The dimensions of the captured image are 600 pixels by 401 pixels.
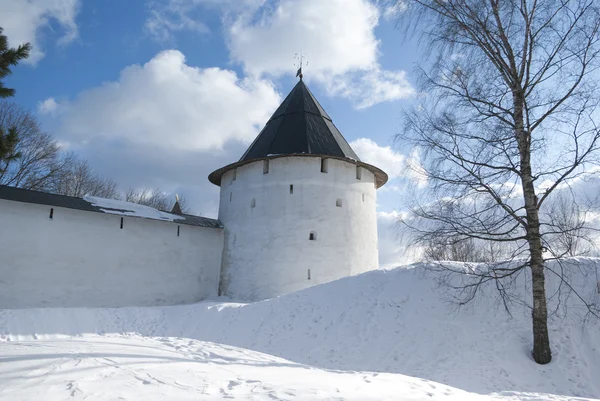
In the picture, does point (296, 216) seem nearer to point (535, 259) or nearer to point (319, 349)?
point (319, 349)

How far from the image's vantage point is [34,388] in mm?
3383

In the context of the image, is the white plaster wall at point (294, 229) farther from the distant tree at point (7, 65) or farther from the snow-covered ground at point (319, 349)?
the distant tree at point (7, 65)

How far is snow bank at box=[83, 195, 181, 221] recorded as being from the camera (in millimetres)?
13047

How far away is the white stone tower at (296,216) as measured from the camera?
554 inches

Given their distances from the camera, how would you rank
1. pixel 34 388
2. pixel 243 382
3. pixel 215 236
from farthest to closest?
pixel 215 236 < pixel 243 382 < pixel 34 388

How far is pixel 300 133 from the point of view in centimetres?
1588

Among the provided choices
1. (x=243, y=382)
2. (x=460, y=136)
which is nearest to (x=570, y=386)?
(x=460, y=136)

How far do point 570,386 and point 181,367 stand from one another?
5.44 m

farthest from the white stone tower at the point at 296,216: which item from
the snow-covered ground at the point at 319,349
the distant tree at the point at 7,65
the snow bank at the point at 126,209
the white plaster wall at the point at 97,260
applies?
the distant tree at the point at 7,65

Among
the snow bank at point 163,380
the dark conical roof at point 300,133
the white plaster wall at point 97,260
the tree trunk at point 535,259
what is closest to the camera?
the snow bank at point 163,380

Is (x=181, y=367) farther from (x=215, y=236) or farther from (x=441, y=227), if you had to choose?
(x=215, y=236)

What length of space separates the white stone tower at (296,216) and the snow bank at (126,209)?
2.49 m

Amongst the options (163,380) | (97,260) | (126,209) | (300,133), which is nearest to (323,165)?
(300,133)

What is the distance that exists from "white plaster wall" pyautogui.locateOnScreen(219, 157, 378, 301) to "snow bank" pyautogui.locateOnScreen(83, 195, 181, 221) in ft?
8.21
